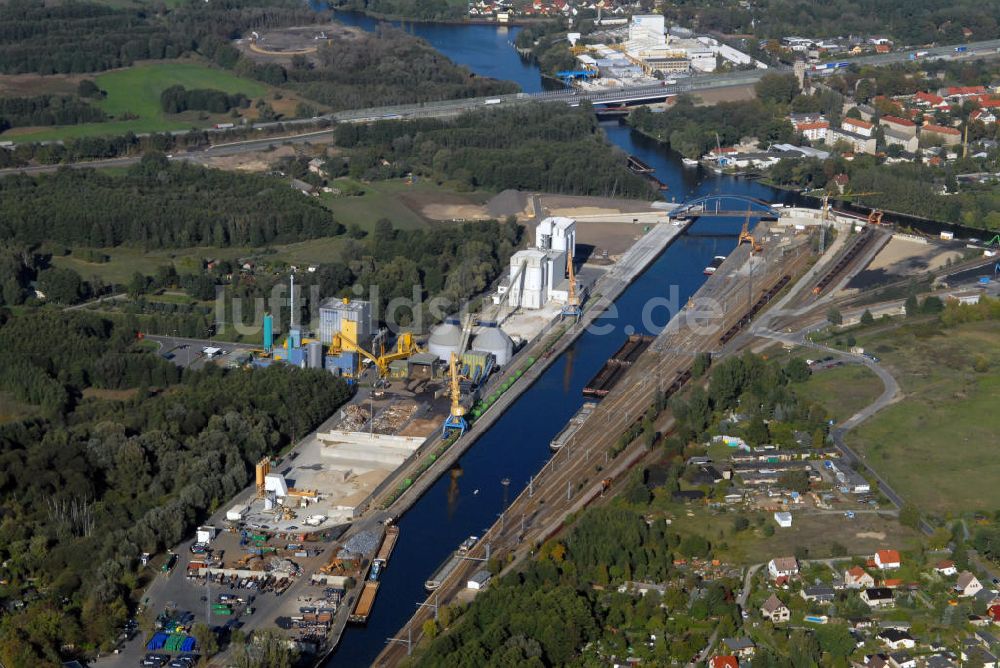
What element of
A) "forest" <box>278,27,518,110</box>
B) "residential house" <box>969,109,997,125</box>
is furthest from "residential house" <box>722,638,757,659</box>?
"forest" <box>278,27,518,110</box>

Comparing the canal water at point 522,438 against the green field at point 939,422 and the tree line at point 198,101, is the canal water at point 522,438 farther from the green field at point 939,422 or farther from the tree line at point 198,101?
the tree line at point 198,101

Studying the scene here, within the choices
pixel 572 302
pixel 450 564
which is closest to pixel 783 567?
pixel 450 564

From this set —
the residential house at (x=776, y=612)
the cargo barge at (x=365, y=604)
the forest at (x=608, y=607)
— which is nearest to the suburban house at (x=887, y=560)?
the residential house at (x=776, y=612)

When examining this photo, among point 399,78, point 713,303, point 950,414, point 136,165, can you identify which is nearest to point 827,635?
point 950,414

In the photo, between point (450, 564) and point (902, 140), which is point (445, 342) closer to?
point (450, 564)

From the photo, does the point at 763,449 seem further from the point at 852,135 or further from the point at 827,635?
the point at 852,135

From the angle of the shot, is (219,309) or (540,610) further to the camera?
(219,309)

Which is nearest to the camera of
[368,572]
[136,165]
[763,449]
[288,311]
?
[368,572]
